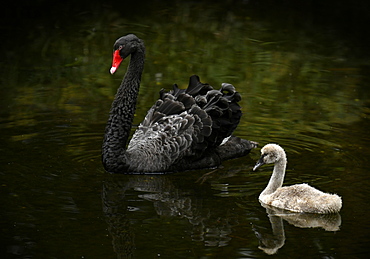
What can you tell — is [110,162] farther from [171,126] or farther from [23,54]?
[23,54]

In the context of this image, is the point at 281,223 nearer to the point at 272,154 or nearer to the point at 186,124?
the point at 272,154

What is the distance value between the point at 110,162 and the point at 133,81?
0.87m

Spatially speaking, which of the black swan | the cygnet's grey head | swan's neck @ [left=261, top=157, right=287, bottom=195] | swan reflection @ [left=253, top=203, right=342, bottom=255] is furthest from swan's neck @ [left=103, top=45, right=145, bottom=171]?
swan reflection @ [left=253, top=203, right=342, bottom=255]

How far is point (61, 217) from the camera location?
6.06 metres

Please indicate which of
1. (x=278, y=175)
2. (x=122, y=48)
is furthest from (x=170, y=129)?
(x=278, y=175)

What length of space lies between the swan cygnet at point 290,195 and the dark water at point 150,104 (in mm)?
115

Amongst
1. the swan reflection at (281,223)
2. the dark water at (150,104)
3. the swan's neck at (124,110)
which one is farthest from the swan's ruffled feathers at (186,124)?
the swan reflection at (281,223)

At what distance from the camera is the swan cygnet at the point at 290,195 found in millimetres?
6133

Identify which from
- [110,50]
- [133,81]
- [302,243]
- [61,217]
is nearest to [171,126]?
[133,81]

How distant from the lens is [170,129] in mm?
7430

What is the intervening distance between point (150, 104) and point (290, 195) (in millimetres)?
3419

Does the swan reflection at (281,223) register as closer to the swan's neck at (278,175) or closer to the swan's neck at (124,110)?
the swan's neck at (278,175)

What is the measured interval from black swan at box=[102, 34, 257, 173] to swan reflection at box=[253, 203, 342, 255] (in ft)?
4.23

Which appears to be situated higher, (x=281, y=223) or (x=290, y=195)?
(x=290, y=195)
